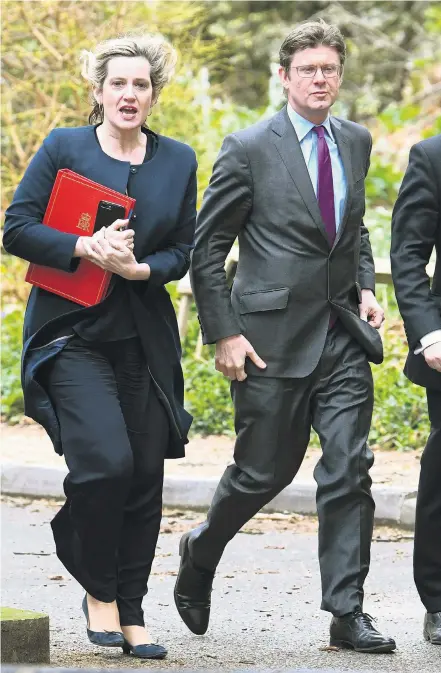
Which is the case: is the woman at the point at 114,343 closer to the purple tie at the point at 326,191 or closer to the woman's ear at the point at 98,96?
the woman's ear at the point at 98,96

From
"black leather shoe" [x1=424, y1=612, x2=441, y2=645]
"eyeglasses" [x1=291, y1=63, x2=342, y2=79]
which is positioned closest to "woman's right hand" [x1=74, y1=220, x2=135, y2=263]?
"eyeglasses" [x1=291, y1=63, x2=342, y2=79]

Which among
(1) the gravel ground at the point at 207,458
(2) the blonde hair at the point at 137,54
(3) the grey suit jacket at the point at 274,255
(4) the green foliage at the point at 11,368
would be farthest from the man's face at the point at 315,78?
(4) the green foliage at the point at 11,368

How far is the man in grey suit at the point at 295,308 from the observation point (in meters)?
5.17

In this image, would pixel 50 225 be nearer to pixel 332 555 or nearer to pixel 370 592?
pixel 332 555

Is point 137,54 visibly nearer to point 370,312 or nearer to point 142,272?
point 142,272

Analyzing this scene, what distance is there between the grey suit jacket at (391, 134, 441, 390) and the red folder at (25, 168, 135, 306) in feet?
3.23

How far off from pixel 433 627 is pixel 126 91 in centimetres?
214

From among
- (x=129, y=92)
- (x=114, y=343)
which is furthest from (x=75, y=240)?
(x=129, y=92)

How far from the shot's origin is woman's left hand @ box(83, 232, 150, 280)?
486 centimetres

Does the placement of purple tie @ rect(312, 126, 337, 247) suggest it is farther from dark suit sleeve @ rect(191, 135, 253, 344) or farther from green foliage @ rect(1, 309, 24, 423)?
green foliage @ rect(1, 309, 24, 423)

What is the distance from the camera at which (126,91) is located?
498 cm

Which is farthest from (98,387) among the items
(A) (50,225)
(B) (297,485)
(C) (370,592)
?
(B) (297,485)

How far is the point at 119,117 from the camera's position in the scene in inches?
196

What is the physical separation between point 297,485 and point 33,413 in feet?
11.9
